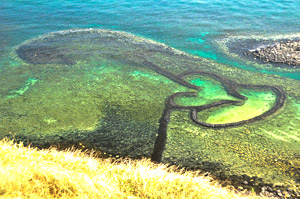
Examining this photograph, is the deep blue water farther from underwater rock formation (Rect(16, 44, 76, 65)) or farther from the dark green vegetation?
the dark green vegetation

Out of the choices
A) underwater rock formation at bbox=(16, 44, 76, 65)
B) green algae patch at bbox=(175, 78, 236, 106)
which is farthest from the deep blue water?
green algae patch at bbox=(175, 78, 236, 106)

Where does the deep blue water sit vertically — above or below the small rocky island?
above

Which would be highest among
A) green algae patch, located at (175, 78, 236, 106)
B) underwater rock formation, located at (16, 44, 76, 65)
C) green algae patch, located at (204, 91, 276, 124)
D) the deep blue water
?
the deep blue water

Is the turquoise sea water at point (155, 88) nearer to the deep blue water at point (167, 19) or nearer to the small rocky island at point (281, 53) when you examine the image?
the deep blue water at point (167, 19)

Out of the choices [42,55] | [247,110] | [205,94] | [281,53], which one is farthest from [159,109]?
[281,53]

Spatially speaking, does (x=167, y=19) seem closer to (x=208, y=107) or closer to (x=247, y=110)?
(x=208, y=107)

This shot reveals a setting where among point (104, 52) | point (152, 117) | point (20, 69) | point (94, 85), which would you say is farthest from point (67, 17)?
point (152, 117)
